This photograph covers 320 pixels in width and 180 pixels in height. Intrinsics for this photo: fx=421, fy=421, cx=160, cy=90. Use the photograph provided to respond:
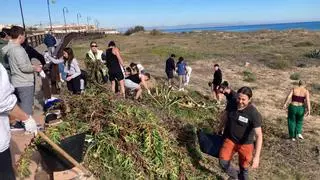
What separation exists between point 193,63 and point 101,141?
1896cm

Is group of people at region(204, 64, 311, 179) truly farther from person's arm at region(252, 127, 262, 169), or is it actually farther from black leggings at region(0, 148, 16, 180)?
black leggings at region(0, 148, 16, 180)

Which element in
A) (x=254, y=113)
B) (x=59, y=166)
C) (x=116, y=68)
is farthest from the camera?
(x=116, y=68)

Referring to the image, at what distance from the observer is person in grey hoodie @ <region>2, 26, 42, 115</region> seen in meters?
5.59

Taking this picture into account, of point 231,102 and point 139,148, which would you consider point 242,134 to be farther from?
point 139,148

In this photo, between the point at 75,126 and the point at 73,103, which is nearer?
the point at 75,126

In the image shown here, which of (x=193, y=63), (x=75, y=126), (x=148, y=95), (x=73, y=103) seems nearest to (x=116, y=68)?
(x=148, y=95)

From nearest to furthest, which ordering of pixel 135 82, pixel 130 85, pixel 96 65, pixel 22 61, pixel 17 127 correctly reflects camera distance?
pixel 22 61 → pixel 17 127 → pixel 130 85 → pixel 135 82 → pixel 96 65

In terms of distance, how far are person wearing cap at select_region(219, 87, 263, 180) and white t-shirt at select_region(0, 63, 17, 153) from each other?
10.5 ft

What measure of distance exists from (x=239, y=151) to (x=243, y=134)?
0.92 ft

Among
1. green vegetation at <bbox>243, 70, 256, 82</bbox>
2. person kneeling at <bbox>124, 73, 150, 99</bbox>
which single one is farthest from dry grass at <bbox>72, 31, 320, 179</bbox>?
person kneeling at <bbox>124, 73, 150, 99</bbox>

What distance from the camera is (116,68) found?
9477 mm

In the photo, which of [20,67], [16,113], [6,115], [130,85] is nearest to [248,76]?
[130,85]

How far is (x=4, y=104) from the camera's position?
3213 millimetres

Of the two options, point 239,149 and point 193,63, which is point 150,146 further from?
point 193,63
